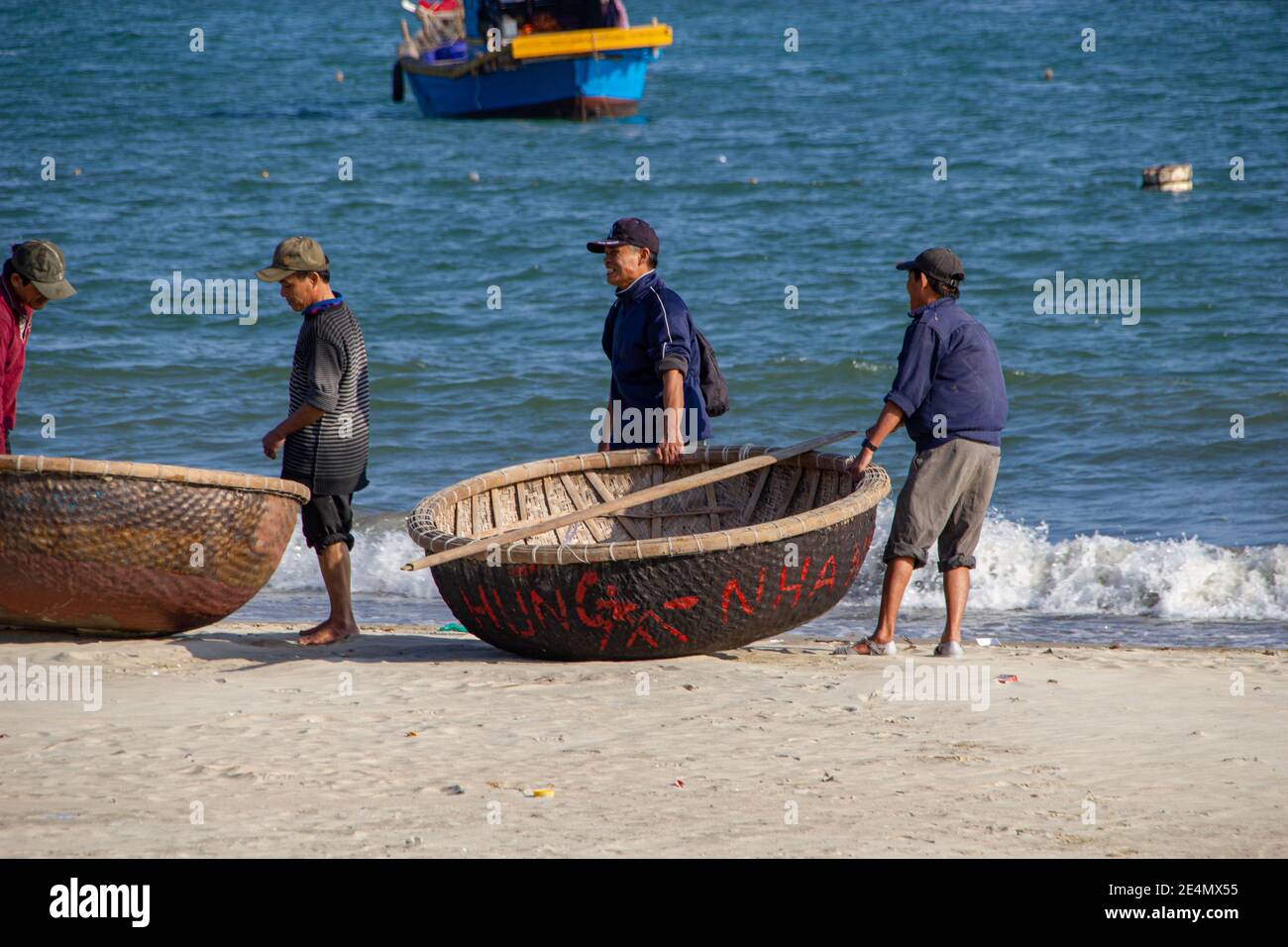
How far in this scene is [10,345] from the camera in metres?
6.46

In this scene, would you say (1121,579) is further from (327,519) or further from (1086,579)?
(327,519)

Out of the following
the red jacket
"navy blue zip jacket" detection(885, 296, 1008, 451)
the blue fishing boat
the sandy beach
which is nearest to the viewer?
the sandy beach

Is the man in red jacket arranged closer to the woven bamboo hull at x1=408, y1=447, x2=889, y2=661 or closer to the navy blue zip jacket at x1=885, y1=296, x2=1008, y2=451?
the woven bamboo hull at x1=408, y1=447, x2=889, y2=661

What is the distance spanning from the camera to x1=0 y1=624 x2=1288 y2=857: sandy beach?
168 inches

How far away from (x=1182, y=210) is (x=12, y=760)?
19.3m

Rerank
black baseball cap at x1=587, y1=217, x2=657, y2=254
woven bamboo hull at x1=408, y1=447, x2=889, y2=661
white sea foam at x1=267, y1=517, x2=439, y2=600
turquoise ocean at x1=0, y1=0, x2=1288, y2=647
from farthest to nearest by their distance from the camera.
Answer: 1. turquoise ocean at x1=0, y1=0, x2=1288, y2=647
2. white sea foam at x1=267, y1=517, x2=439, y2=600
3. black baseball cap at x1=587, y1=217, x2=657, y2=254
4. woven bamboo hull at x1=408, y1=447, x2=889, y2=661

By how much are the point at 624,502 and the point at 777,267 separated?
1314 centimetres

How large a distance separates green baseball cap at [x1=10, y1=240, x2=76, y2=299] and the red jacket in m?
0.12

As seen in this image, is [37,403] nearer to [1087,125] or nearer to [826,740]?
[826,740]

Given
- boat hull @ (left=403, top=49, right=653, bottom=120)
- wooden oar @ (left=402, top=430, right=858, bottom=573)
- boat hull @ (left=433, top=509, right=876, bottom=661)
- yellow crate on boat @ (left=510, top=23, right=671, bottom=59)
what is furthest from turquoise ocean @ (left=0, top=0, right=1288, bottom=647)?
boat hull @ (left=433, top=509, right=876, bottom=661)

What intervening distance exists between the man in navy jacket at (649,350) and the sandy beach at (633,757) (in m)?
1.06

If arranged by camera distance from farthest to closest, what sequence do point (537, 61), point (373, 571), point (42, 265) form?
point (537, 61) → point (373, 571) → point (42, 265)

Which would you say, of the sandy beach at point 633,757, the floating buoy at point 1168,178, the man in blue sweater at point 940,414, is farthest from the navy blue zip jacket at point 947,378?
the floating buoy at point 1168,178

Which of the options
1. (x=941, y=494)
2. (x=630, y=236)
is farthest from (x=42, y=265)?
(x=941, y=494)
